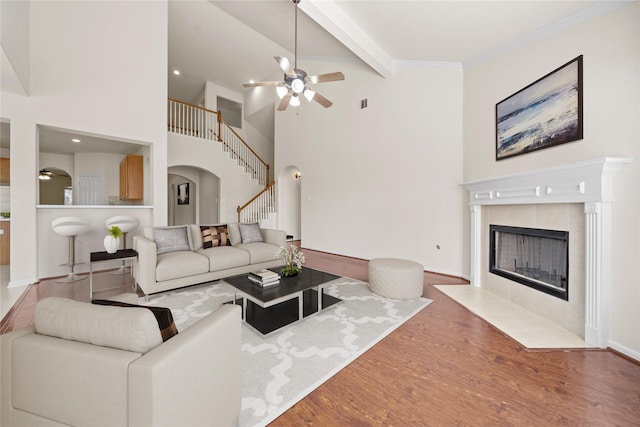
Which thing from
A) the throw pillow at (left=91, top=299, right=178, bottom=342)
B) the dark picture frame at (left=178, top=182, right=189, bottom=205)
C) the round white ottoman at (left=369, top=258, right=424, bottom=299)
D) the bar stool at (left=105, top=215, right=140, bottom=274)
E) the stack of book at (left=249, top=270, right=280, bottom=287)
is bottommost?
the round white ottoman at (left=369, top=258, right=424, bottom=299)

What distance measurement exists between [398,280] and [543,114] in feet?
8.07

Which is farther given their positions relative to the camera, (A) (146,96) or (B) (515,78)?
(A) (146,96)

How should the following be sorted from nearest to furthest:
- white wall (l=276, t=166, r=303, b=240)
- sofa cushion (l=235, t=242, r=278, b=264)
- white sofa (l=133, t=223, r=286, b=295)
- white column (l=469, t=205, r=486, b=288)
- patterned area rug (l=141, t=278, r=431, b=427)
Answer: patterned area rug (l=141, t=278, r=431, b=427)
white sofa (l=133, t=223, r=286, b=295)
white column (l=469, t=205, r=486, b=288)
sofa cushion (l=235, t=242, r=278, b=264)
white wall (l=276, t=166, r=303, b=240)

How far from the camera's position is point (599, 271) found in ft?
6.98

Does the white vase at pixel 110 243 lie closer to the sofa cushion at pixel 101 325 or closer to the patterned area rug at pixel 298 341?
the patterned area rug at pixel 298 341

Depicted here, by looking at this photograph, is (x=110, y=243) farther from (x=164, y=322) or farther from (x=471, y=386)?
(x=471, y=386)

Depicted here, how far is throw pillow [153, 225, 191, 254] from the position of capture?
3453 millimetres

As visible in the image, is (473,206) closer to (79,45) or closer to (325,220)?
(325,220)

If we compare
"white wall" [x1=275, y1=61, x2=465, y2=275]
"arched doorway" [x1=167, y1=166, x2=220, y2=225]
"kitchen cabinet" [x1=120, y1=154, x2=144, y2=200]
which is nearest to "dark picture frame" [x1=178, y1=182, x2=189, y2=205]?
"arched doorway" [x1=167, y1=166, x2=220, y2=225]

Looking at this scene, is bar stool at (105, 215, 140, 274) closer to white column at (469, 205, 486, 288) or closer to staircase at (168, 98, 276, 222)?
staircase at (168, 98, 276, 222)

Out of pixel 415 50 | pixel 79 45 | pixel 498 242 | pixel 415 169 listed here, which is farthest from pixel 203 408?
pixel 79 45

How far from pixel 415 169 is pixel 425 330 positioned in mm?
2929

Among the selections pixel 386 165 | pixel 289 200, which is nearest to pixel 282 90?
pixel 386 165

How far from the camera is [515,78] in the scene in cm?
321
